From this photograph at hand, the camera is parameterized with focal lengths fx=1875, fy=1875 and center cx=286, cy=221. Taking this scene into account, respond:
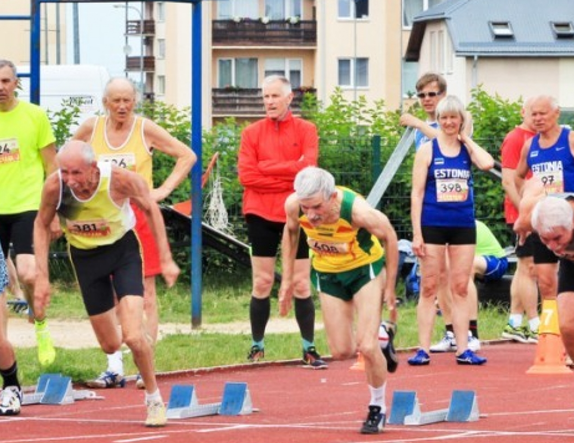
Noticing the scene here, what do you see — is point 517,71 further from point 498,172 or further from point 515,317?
point 515,317

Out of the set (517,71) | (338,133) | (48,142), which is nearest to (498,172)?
(338,133)

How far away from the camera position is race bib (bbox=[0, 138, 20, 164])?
14.3 meters

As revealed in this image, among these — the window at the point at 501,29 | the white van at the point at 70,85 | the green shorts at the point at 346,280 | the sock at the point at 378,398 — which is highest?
the window at the point at 501,29

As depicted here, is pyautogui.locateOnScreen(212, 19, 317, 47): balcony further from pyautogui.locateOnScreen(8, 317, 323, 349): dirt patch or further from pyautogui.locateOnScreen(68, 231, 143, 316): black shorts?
pyautogui.locateOnScreen(68, 231, 143, 316): black shorts

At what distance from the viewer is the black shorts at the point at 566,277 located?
10922 millimetres

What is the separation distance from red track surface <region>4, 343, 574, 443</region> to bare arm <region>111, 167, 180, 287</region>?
1.03 meters

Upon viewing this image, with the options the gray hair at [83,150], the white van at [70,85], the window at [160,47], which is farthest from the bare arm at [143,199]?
the window at [160,47]

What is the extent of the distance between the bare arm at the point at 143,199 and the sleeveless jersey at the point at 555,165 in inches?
161

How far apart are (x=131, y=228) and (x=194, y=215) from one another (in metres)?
6.06

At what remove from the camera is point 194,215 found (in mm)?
17891

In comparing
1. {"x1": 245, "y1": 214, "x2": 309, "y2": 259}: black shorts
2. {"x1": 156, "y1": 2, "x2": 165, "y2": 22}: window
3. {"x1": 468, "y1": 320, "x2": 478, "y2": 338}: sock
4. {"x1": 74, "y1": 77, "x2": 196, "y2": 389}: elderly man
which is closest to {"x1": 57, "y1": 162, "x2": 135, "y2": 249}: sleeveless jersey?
Result: {"x1": 74, "y1": 77, "x2": 196, "y2": 389}: elderly man

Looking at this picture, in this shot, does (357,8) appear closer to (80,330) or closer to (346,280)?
(80,330)

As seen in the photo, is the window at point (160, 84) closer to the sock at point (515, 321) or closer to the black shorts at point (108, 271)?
the sock at point (515, 321)

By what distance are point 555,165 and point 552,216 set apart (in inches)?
174
